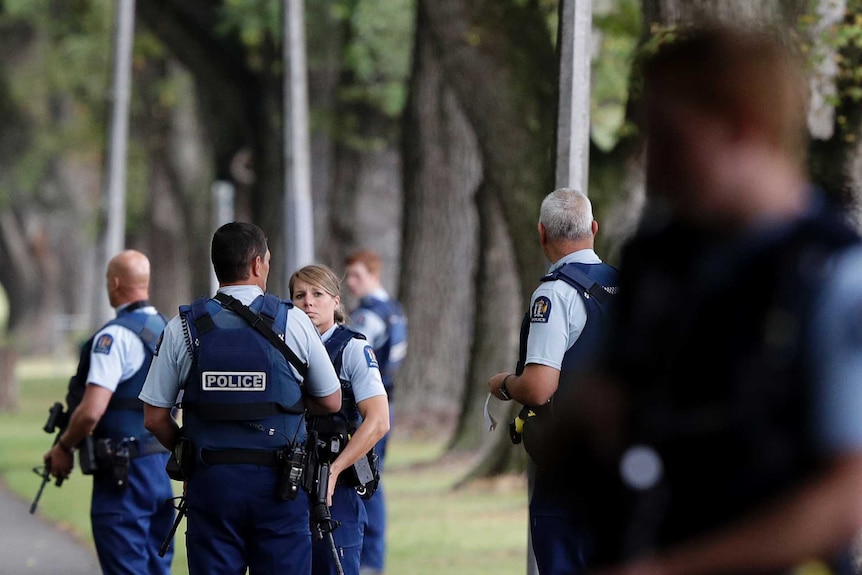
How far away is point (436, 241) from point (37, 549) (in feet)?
29.9

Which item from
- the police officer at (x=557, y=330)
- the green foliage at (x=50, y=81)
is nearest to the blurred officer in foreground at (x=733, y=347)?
the police officer at (x=557, y=330)

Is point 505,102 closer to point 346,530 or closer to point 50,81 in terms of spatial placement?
point 346,530

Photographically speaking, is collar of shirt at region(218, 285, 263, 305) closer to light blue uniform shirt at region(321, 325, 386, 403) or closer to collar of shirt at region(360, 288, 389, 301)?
light blue uniform shirt at region(321, 325, 386, 403)

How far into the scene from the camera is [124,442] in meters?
7.91

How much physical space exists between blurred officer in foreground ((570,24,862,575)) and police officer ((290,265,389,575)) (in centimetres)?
394

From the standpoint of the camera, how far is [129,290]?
7.84m

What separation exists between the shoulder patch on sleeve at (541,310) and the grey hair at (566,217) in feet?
1.00

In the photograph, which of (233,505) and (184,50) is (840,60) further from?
(184,50)

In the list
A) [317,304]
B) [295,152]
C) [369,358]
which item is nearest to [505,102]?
[295,152]

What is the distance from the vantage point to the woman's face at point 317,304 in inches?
271

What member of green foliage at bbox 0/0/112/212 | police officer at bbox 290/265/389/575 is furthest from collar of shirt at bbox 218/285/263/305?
green foliage at bbox 0/0/112/212

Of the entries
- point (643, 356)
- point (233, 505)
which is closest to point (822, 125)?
point (233, 505)

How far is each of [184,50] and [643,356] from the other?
21495 millimetres

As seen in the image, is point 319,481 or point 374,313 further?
point 374,313
